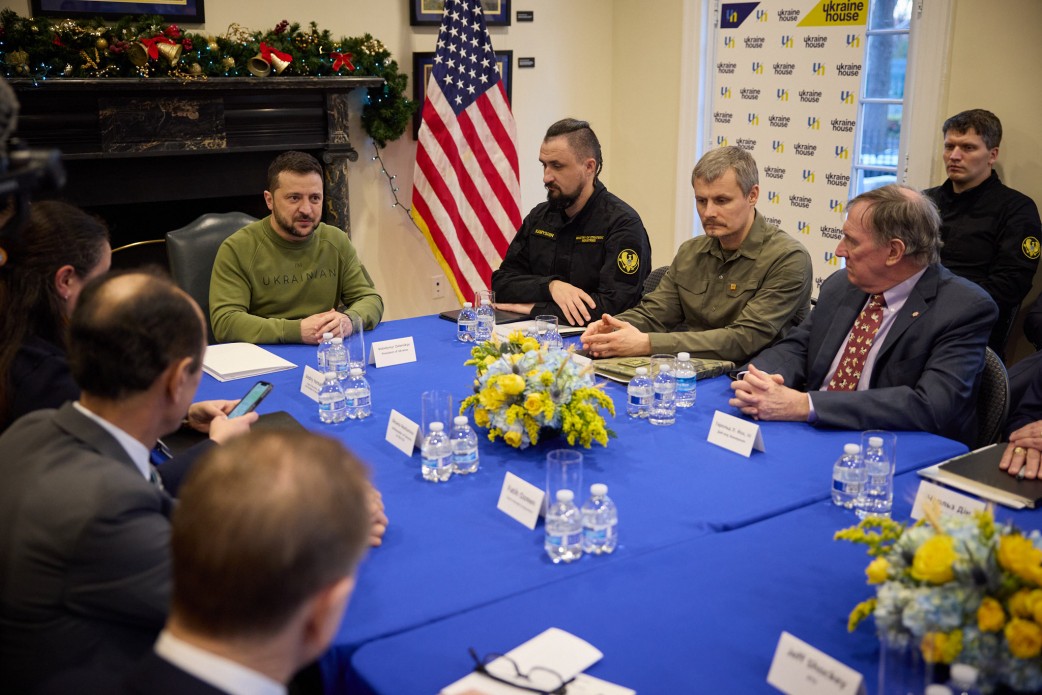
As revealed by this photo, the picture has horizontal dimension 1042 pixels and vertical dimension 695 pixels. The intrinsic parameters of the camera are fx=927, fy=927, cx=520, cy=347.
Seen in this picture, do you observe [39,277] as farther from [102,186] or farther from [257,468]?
[102,186]

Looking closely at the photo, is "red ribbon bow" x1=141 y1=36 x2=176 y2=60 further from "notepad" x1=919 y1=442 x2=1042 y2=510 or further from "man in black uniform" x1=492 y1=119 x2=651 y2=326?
"notepad" x1=919 y1=442 x2=1042 y2=510

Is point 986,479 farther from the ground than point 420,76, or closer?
closer

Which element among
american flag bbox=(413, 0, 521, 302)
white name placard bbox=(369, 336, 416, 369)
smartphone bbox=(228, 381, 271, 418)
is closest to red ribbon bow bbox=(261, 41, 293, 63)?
american flag bbox=(413, 0, 521, 302)

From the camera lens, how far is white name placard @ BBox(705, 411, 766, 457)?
2.30m

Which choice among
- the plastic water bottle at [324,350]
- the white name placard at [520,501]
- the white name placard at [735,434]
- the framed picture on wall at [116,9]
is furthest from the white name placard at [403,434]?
the framed picture on wall at [116,9]

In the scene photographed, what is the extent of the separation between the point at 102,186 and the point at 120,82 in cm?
61

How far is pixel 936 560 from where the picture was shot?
1.26m

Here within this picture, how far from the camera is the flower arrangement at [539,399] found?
2246mm

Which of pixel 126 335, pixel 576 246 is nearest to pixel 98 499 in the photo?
pixel 126 335

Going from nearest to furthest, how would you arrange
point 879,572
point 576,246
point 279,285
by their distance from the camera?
1. point 879,572
2. point 279,285
3. point 576,246

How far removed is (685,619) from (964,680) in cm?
49

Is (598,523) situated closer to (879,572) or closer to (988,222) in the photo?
(879,572)

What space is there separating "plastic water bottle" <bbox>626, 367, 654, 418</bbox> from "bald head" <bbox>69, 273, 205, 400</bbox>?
4.40 ft

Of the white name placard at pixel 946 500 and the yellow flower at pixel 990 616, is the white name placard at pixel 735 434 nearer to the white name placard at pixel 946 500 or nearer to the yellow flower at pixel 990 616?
the white name placard at pixel 946 500
